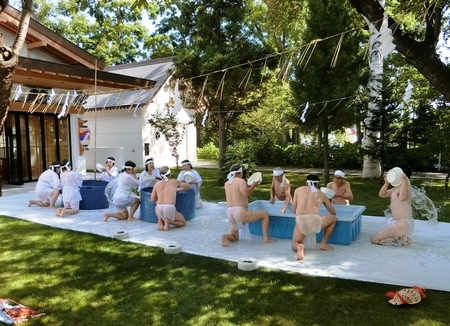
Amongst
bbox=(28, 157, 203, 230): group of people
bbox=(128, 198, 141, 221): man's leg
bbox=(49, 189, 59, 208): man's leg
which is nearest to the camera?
bbox=(28, 157, 203, 230): group of people

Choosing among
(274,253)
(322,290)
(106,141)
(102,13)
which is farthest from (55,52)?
(102,13)

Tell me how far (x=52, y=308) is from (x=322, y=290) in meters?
3.09

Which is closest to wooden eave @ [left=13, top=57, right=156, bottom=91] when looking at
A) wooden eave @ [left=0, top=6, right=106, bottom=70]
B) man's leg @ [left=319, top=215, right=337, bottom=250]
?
wooden eave @ [left=0, top=6, right=106, bottom=70]

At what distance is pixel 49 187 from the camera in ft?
32.6

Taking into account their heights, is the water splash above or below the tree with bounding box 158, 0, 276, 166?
below

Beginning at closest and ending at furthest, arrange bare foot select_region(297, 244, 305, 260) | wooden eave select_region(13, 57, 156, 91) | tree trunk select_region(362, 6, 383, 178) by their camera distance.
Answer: bare foot select_region(297, 244, 305, 260) < wooden eave select_region(13, 57, 156, 91) < tree trunk select_region(362, 6, 383, 178)

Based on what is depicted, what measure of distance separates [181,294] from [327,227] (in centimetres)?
276

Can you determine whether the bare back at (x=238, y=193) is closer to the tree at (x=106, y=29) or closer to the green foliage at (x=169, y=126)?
the green foliage at (x=169, y=126)

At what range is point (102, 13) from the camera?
2986cm

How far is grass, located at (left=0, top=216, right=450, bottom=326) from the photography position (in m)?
4.04

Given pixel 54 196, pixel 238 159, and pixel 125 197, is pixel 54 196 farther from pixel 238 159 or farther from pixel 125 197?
pixel 238 159

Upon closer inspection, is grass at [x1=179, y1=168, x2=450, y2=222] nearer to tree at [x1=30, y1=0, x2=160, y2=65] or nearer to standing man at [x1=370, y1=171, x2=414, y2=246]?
standing man at [x1=370, y1=171, x2=414, y2=246]

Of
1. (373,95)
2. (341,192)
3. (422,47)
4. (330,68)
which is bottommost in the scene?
(341,192)

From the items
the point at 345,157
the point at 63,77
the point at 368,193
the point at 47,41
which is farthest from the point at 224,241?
the point at 345,157
